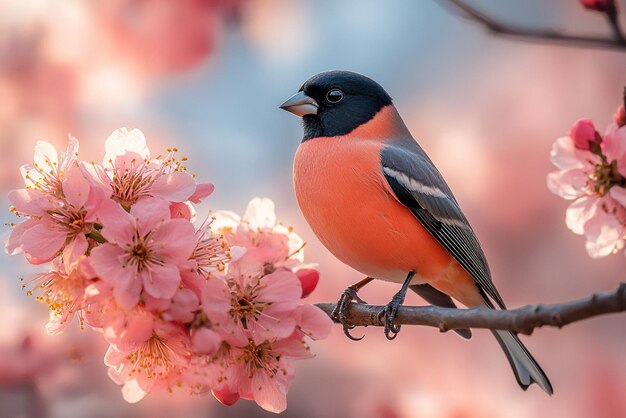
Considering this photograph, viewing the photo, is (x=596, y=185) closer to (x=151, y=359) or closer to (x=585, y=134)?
(x=585, y=134)

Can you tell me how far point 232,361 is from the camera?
1895mm

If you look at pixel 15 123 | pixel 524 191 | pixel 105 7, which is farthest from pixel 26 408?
pixel 524 191

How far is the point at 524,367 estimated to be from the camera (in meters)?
2.88

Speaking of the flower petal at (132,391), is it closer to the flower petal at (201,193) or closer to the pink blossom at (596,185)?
the flower petal at (201,193)

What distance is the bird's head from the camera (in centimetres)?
321

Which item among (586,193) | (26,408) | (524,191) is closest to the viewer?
(586,193)

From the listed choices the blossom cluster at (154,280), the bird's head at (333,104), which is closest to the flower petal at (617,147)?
the blossom cluster at (154,280)

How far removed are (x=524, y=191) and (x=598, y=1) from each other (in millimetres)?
3338

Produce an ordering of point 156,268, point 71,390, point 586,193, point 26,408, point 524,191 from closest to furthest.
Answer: point 156,268 < point 586,193 < point 26,408 < point 71,390 < point 524,191

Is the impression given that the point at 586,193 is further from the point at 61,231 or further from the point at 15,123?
the point at 15,123

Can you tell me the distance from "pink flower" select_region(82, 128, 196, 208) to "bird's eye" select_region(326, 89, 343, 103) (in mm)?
1389

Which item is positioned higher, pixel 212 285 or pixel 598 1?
pixel 598 1

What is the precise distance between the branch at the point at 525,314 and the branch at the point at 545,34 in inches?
15.9

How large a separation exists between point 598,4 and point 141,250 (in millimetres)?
983
